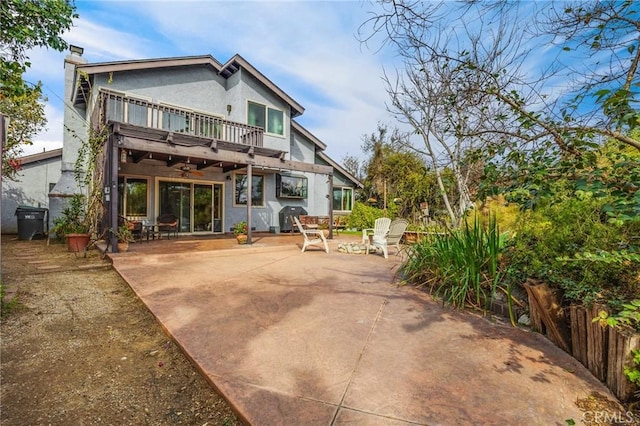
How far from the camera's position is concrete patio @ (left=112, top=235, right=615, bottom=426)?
5.42 feet

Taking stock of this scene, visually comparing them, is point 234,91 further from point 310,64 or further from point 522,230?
point 522,230

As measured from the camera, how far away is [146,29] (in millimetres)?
6004

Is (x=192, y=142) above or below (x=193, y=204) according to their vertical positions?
above

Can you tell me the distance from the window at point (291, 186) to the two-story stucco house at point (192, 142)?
42mm

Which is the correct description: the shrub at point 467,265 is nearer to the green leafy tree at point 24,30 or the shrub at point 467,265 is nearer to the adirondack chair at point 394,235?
the adirondack chair at point 394,235

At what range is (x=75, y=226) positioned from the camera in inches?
281

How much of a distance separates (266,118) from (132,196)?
221 inches

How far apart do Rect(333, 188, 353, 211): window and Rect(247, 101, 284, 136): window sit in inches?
169

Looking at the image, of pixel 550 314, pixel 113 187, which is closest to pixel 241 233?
pixel 113 187

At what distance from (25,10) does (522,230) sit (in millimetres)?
7084

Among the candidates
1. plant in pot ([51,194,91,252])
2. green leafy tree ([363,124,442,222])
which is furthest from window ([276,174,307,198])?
plant in pot ([51,194,91,252])

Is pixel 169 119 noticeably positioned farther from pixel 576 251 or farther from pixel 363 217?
pixel 576 251

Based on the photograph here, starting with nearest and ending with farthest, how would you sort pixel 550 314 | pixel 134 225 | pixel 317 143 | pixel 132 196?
pixel 550 314
pixel 134 225
pixel 132 196
pixel 317 143

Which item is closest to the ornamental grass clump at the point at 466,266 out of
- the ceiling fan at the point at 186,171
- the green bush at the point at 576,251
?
the green bush at the point at 576,251
